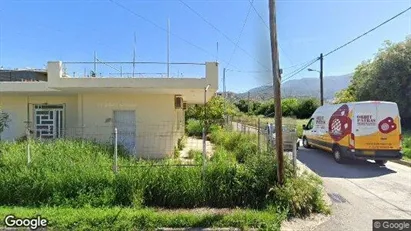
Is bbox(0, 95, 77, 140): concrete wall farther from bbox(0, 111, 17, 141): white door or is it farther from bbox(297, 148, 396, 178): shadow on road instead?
bbox(297, 148, 396, 178): shadow on road

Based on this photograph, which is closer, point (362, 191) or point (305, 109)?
point (362, 191)

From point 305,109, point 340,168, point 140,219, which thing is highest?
point 305,109

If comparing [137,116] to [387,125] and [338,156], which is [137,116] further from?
[387,125]

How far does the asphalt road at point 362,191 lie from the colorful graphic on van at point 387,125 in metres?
1.47

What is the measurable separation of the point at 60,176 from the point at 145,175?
1.80 metres

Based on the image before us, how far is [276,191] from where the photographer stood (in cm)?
619

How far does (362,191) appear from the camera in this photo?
839 cm

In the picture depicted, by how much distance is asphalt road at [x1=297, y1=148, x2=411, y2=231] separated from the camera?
6133mm

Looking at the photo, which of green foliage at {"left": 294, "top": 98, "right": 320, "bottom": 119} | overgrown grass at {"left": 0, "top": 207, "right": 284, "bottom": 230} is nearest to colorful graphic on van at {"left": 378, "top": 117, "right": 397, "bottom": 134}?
overgrown grass at {"left": 0, "top": 207, "right": 284, "bottom": 230}

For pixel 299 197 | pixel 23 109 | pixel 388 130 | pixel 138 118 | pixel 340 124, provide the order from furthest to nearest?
pixel 23 109 < pixel 340 124 < pixel 138 118 < pixel 388 130 < pixel 299 197

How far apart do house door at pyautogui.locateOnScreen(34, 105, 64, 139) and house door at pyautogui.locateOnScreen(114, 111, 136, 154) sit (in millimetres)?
2983

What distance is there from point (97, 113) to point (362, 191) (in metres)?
9.86

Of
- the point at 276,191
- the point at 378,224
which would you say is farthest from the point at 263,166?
the point at 378,224

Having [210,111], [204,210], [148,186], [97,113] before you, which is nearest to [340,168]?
[204,210]
